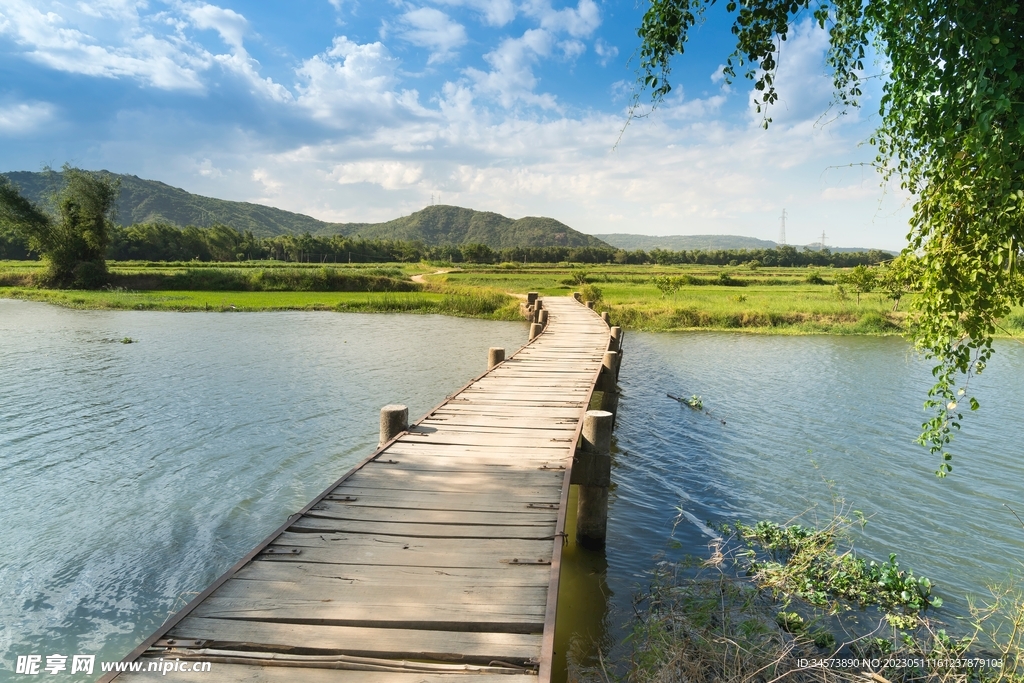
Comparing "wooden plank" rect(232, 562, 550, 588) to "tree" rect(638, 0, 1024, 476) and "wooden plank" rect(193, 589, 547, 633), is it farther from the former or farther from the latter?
"tree" rect(638, 0, 1024, 476)

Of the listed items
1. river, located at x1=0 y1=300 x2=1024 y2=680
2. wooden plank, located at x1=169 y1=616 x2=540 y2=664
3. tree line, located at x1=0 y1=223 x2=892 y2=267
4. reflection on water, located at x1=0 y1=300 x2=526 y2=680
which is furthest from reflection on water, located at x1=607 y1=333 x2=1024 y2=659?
tree line, located at x1=0 y1=223 x2=892 y2=267

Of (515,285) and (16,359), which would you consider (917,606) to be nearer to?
(16,359)

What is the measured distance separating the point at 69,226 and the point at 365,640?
2370 inches

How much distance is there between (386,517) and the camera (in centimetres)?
542

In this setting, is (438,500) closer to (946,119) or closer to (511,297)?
(946,119)

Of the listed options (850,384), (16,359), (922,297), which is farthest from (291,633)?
(16,359)

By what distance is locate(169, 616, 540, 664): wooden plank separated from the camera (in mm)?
3559

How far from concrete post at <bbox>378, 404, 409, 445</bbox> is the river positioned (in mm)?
2400

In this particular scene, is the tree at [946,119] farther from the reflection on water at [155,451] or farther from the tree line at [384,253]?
the tree line at [384,253]

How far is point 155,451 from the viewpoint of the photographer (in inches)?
449

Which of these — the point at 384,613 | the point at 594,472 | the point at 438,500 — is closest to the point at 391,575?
the point at 384,613

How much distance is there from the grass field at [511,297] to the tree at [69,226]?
2.40 m

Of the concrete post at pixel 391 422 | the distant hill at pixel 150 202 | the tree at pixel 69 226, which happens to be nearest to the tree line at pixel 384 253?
the tree at pixel 69 226

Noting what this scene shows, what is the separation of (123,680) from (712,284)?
188 ft
